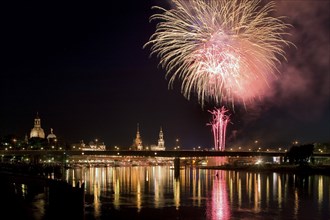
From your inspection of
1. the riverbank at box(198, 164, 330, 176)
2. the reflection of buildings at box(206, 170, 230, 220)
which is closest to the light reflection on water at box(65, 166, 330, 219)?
the reflection of buildings at box(206, 170, 230, 220)

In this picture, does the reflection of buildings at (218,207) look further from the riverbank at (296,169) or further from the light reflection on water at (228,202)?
the riverbank at (296,169)

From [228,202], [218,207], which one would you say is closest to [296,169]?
[228,202]

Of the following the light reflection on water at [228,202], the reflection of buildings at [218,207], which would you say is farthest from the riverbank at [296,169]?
the reflection of buildings at [218,207]

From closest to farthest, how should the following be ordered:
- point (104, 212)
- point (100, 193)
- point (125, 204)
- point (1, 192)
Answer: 1. point (104, 212)
2. point (125, 204)
3. point (1, 192)
4. point (100, 193)

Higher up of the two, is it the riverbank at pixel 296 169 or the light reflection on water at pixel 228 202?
the light reflection on water at pixel 228 202

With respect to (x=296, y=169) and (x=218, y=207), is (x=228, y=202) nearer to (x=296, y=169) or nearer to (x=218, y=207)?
(x=218, y=207)

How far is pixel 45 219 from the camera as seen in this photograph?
165ft

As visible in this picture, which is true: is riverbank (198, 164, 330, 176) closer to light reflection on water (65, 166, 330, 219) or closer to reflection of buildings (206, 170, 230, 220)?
light reflection on water (65, 166, 330, 219)

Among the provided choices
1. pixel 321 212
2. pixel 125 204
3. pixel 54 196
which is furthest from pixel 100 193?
pixel 321 212

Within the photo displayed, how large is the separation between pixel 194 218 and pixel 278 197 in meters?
24.9

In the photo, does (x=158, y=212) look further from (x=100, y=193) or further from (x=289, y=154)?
(x=289, y=154)

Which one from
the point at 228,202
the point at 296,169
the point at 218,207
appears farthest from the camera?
the point at 296,169

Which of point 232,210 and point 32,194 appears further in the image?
point 32,194

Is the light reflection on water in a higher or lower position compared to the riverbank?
higher
